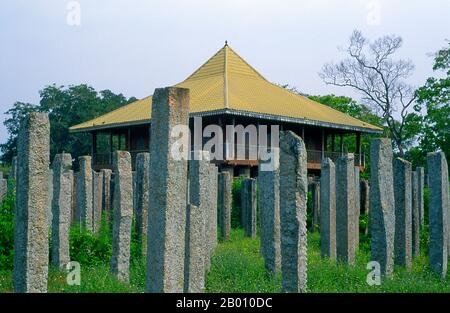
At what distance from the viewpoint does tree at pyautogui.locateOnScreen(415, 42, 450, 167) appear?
101 ft

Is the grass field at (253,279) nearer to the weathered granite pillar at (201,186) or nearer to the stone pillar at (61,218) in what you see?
the stone pillar at (61,218)

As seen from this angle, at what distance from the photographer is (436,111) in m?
31.2

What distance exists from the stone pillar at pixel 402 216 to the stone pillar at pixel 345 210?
73 centimetres

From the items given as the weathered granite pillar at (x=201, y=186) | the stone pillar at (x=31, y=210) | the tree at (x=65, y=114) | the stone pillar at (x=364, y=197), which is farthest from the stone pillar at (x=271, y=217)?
the tree at (x=65, y=114)

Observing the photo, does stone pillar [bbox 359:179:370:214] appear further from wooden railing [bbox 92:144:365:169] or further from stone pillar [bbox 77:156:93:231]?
wooden railing [bbox 92:144:365:169]

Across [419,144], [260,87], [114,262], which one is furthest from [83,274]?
[419,144]

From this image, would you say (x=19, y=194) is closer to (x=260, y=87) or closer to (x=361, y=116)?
(x=260, y=87)

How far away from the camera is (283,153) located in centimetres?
733

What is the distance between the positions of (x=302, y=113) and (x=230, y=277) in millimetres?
20962

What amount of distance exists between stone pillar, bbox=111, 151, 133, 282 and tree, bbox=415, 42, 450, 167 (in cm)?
2382

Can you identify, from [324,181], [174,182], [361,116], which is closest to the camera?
[174,182]

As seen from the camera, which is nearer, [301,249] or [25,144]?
[25,144]

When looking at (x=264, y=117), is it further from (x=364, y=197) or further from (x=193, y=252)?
(x=193, y=252)

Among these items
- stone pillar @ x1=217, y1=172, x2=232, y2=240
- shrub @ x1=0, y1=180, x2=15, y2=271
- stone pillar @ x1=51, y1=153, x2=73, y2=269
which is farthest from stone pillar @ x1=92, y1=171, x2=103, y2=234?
stone pillar @ x1=217, y1=172, x2=232, y2=240
